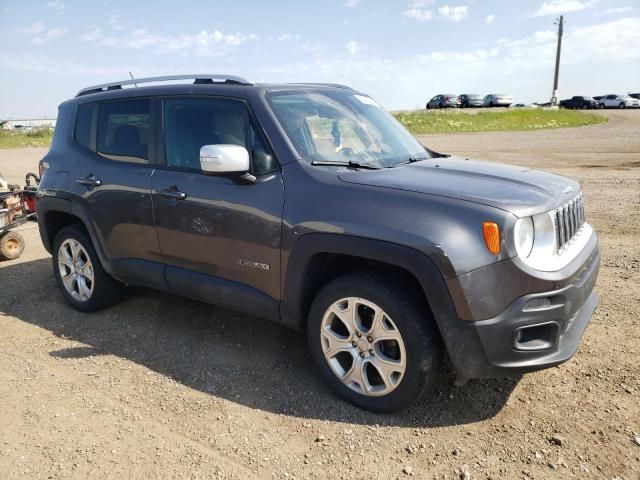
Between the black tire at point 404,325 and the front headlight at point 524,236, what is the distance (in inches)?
23.6

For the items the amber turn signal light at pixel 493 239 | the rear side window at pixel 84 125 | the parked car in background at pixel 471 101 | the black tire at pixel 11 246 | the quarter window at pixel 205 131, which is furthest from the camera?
the parked car in background at pixel 471 101

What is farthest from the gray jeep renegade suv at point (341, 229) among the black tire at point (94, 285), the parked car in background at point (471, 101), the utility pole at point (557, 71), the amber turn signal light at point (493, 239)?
the utility pole at point (557, 71)

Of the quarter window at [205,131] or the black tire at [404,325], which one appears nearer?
the black tire at [404,325]

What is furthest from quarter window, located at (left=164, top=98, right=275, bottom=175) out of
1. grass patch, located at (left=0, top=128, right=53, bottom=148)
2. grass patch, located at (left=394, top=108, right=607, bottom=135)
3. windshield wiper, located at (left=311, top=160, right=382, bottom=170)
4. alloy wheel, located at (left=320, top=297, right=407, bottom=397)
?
grass patch, located at (left=0, top=128, right=53, bottom=148)

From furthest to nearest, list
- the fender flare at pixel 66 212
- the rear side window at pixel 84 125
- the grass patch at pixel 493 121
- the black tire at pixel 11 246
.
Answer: the grass patch at pixel 493 121
the black tire at pixel 11 246
the rear side window at pixel 84 125
the fender flare at pixel 66 212

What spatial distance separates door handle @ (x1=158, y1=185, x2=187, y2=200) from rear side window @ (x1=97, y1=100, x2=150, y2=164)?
387 millimetres

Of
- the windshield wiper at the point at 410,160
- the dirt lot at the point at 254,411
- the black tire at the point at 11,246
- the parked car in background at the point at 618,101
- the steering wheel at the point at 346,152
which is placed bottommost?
the parked car in background at the point at 618,101

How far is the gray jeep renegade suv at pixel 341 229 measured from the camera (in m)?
2.81

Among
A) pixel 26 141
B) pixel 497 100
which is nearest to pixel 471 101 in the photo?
pixel 497 100

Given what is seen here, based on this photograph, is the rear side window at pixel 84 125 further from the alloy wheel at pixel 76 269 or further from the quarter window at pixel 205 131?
the quarter window at pixel 205 131

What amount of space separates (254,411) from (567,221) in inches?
88.5

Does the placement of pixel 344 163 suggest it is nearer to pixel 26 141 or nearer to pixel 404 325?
pixel 404 325

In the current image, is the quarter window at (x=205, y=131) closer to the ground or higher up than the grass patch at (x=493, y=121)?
higher up

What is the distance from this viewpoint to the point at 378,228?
116 inches
